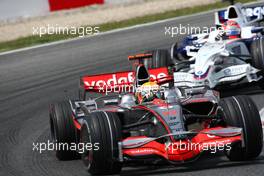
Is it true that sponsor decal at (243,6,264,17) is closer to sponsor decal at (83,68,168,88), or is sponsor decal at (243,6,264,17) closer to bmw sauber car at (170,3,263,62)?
bmw sauber car at (170,3,263,62)

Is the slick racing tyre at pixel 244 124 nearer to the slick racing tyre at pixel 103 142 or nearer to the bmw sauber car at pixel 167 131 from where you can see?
the bmw sauber car at pixel 167 131

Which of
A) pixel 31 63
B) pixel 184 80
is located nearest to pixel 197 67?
pixel 184 80

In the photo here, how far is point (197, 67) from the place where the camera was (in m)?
13.8

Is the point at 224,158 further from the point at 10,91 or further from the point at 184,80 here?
the point at 10,91

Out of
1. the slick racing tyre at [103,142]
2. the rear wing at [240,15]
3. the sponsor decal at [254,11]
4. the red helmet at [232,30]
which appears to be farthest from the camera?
the sponsor decal at [254,11]

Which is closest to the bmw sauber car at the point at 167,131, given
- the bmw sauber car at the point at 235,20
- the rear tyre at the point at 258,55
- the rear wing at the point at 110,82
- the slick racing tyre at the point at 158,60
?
the rear wing at the point at 110,82

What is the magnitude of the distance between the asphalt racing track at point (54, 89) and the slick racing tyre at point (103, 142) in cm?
39

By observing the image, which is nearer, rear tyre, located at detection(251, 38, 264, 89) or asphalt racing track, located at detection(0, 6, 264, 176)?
asphalt racing track, located at detection(0, 6, 264, 176)

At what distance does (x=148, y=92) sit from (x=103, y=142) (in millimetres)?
1562

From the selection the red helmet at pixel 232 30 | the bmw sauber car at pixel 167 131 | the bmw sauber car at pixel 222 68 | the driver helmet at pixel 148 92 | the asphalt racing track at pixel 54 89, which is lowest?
the asphalt racing track at pixel 54 89

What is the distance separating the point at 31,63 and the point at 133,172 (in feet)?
37.7

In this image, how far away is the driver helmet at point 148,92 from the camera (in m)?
9.88

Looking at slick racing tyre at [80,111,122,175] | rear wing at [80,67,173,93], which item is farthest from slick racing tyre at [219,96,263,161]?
rear wing at [80,67,173,93]

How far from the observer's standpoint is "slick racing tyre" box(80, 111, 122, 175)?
337 inches
